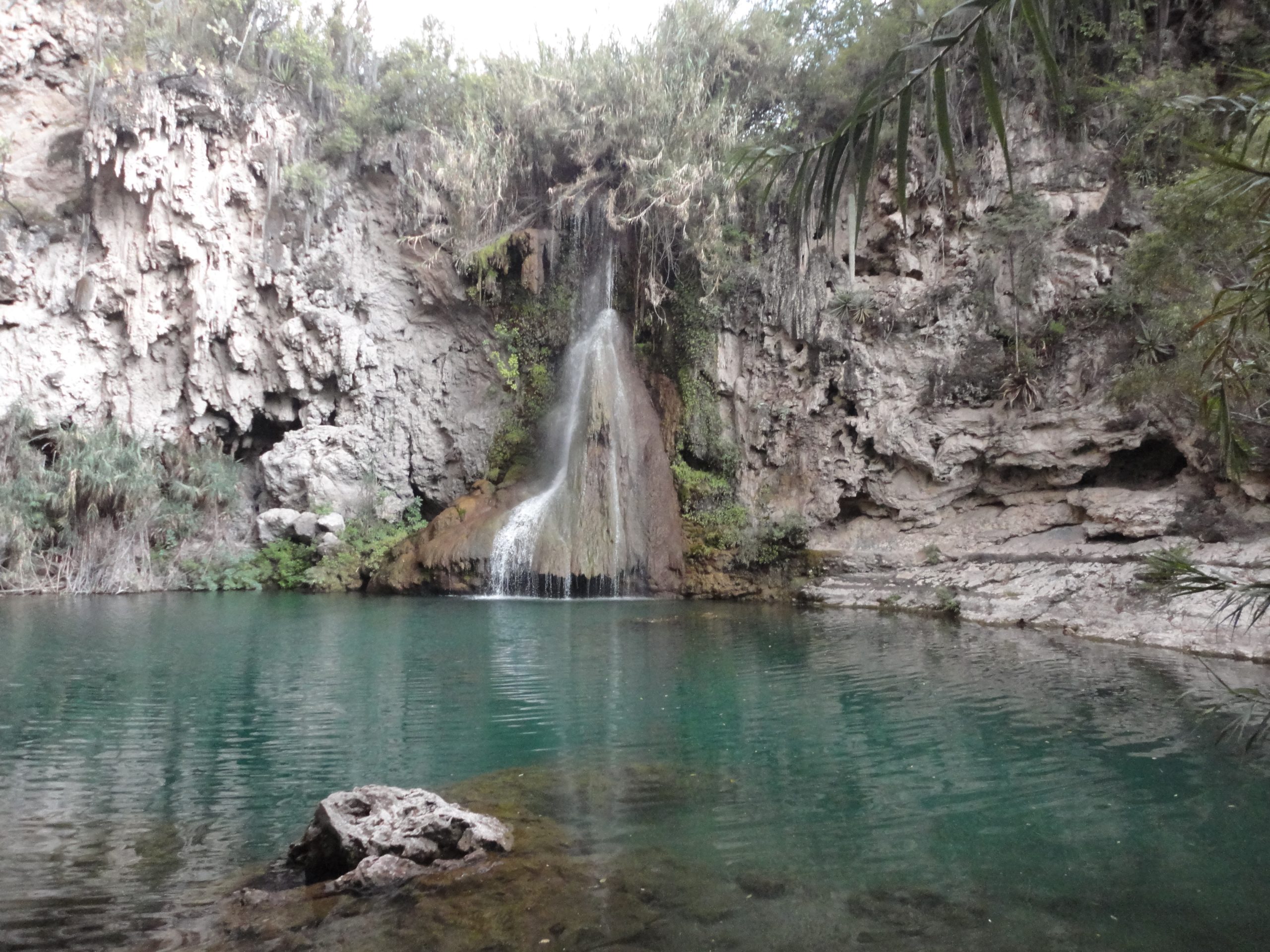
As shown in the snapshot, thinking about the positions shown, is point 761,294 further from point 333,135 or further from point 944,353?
point 333,135

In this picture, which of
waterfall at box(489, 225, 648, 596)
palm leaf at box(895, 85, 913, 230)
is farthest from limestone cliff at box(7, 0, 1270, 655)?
palm leaf at box(895, 85, 913, 230)

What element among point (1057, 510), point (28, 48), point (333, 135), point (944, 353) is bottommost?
point (1057, 510)

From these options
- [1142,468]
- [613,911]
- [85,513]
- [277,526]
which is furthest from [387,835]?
[277,526]

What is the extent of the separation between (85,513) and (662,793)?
1898 cm

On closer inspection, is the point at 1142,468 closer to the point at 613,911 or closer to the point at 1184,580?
the point at 1184,580

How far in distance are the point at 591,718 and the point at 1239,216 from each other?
769 cm

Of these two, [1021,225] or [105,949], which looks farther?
[1021,225]

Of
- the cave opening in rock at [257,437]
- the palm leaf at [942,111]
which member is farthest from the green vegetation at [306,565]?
the palm leaf at [942,111]

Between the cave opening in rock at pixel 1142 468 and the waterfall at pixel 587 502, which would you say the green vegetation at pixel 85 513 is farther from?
the cave opening in rock at pixel 1142 468

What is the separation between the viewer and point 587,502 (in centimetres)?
1800

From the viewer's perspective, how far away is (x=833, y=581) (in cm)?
1628

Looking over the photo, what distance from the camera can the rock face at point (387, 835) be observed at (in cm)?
377

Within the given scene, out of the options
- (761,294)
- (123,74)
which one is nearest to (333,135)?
(123,74)

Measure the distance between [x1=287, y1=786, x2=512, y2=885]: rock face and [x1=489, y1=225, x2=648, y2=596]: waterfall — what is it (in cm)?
1315
